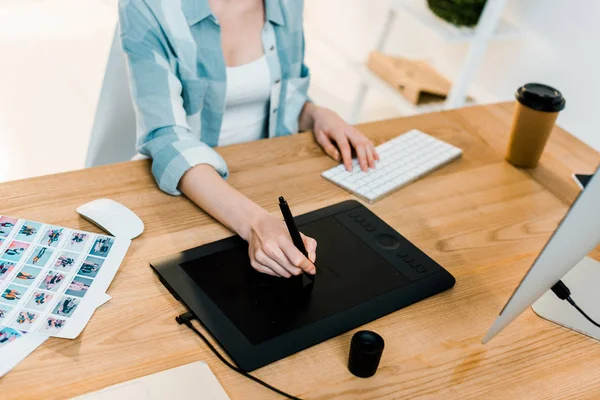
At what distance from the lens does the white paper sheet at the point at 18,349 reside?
0.77m

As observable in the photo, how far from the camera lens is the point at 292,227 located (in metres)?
0.91

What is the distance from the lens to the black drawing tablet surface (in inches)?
33.4

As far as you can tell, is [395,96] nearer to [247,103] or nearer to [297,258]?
[247,103]

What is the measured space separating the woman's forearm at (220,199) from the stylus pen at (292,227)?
116 millimetres

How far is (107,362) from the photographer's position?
0.79m

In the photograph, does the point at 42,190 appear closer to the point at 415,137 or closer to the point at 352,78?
the point at 415,137

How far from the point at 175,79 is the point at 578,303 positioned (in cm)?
84

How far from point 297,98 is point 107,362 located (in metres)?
0.88

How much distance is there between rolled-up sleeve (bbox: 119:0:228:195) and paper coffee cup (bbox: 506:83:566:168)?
652 millimetres

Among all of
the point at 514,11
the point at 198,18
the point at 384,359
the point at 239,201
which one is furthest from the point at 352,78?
the point at 384,359

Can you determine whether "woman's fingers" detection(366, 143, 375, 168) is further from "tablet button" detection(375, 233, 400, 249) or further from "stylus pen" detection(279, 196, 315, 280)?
"stylus pen" detection(279, 196, 315, 280)

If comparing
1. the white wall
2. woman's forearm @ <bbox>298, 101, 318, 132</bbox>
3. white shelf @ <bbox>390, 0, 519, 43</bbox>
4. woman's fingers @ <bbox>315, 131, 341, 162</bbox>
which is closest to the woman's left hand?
woman's fingers @ <bbox>315, 131, 341, 162</bbox>

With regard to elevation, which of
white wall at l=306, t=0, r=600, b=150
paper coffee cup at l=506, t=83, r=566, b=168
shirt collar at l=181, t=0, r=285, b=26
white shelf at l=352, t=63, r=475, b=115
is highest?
shirt collar at l=181, t=0, r=285, b=26

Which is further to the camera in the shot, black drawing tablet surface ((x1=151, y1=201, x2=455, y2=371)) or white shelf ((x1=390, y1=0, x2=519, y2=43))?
white shelf ((x1=390, y1=0, x2=519, y2=43))
